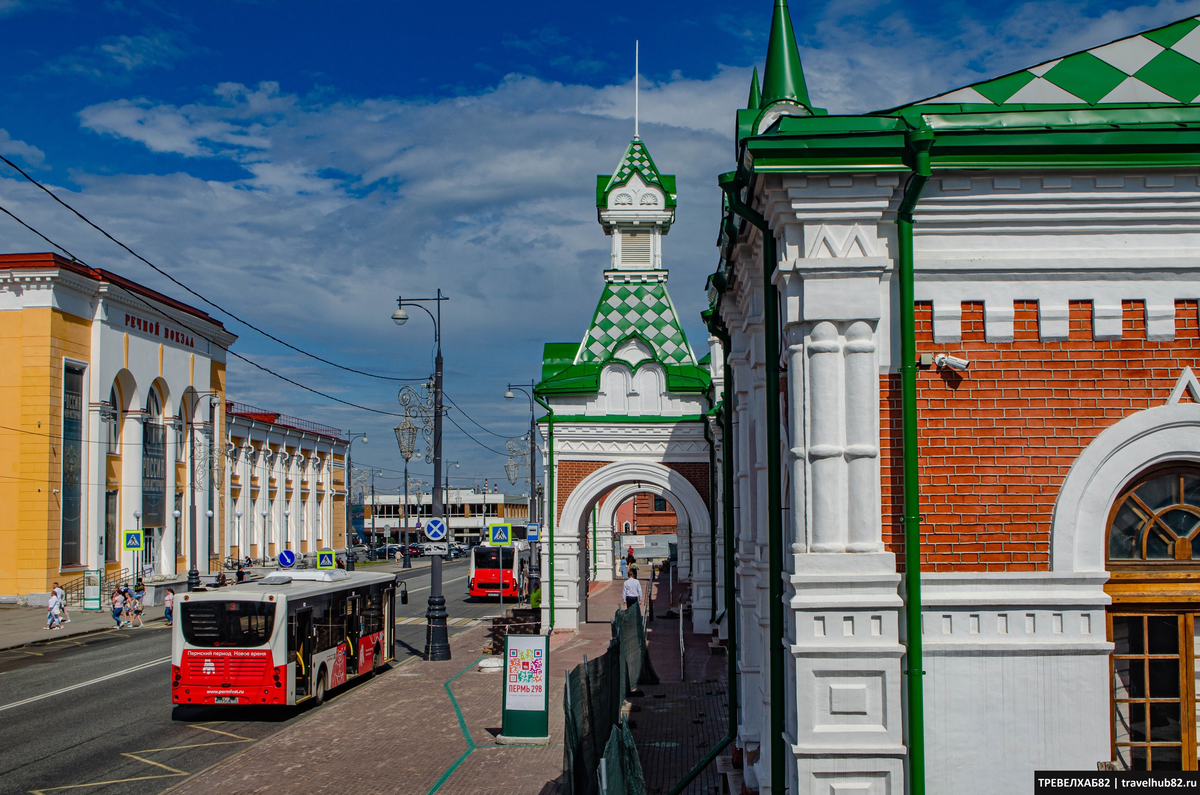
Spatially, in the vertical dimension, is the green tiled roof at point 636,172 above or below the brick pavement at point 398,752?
above

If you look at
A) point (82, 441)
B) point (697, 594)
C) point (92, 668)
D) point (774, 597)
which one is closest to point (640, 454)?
point (697, 594)

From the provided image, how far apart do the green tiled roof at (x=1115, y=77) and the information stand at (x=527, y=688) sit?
883 cm

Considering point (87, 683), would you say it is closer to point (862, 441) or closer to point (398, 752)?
point (398, 752)

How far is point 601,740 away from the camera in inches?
437

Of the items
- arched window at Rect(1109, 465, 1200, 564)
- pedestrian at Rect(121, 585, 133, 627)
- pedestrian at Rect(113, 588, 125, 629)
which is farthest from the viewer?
pedestrian at Rect(121, 585, 133, 627)

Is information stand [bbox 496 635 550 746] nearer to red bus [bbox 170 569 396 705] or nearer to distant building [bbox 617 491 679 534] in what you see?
red bus [bbox 170 569 396 705]

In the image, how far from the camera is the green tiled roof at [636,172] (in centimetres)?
2658

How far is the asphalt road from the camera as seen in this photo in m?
11.9

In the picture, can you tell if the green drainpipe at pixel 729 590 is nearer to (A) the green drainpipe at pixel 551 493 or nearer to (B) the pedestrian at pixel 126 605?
(A) the green drainpipe at pixel 551 493

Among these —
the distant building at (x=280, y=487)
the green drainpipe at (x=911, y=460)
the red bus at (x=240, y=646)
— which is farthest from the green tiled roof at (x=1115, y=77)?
the distant building at (x=280, y=487)

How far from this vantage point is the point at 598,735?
10.9 metres

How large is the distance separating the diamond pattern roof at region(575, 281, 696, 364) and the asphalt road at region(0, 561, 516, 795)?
8370mm

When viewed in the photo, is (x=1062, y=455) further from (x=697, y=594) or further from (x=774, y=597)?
(x=697, y=594)

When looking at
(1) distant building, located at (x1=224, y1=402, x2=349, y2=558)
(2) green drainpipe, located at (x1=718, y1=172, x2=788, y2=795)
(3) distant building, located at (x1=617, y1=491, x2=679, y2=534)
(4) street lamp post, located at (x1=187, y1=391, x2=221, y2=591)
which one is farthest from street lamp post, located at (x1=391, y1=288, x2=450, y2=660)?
(3) distant building, located at (x1=617, y1=491, x2=679, y2=534)
